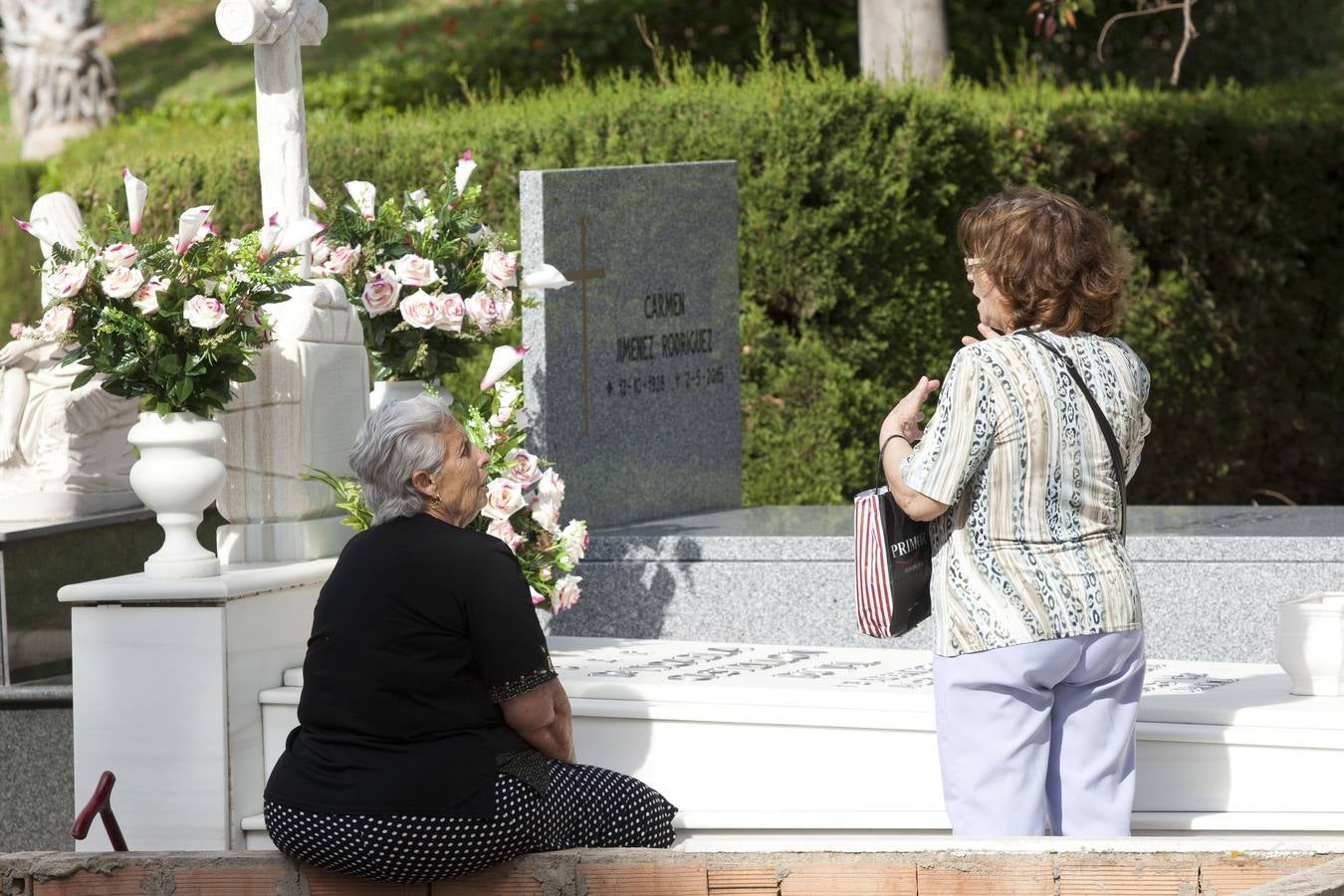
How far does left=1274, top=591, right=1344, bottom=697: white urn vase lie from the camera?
455 cm

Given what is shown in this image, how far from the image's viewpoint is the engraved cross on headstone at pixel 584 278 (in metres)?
6.76

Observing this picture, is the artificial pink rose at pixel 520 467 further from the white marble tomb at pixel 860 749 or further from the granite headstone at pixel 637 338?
the granite headstone at pixel 637 338

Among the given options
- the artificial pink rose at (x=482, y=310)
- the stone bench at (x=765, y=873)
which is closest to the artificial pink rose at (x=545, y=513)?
the artificial pink rose at (x=482, y=310)

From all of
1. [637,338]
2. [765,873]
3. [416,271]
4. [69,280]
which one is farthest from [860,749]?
[637,338]

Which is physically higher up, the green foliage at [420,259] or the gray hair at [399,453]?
the green foliage at [420,259]

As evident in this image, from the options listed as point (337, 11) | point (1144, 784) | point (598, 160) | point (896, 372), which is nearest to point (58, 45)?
point (337, 11)

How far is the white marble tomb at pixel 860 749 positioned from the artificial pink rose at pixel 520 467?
587 mm

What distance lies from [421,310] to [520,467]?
57 centimetres

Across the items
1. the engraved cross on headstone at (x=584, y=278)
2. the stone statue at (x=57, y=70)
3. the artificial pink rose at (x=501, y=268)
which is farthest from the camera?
the stone statue at (x=57, y=70)

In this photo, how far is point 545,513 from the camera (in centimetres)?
533

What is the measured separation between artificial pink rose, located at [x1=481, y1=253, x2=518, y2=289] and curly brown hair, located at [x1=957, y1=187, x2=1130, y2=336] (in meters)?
2.14

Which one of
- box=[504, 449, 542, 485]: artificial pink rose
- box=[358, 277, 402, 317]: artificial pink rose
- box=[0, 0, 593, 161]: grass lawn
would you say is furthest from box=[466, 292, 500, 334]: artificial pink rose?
box=[0, 0, 593, 161]: grass lawn

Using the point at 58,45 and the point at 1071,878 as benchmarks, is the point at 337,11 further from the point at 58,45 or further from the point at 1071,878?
the point at 1071,878

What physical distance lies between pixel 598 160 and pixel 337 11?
12740 mm
